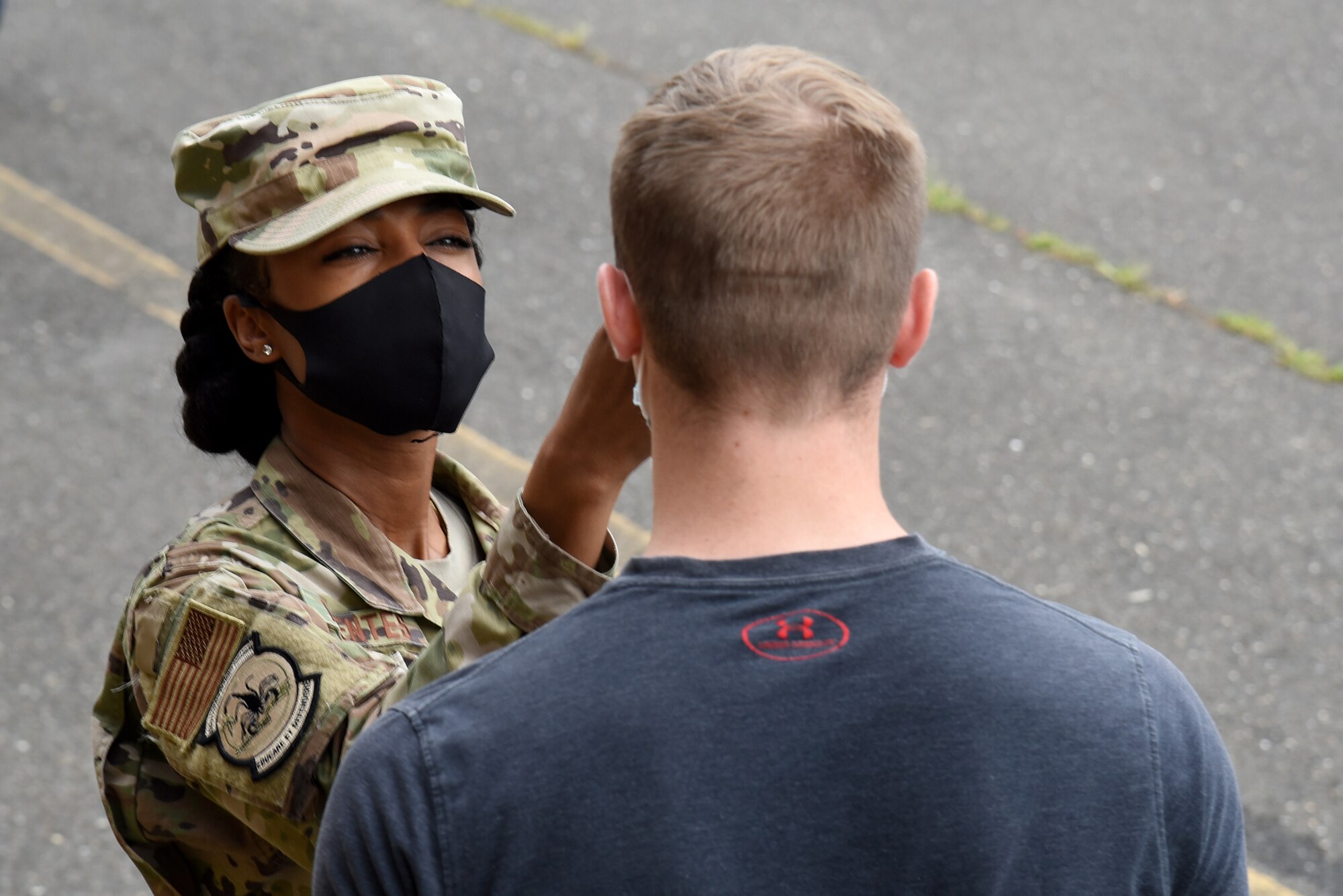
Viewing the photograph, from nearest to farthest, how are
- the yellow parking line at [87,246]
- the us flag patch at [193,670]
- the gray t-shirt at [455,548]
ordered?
the us flag patch at [193,670]
the gray t-shirt at [455,548]
the yellow parking line at [87,246]

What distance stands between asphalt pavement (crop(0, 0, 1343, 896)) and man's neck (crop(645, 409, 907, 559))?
2.99 m

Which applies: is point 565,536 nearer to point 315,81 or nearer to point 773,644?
point 773,644

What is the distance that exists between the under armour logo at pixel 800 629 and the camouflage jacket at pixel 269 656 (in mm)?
492

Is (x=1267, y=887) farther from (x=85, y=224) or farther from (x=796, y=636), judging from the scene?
(x=85, y=224)

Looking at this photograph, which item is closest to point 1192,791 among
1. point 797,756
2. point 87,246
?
point 797,756

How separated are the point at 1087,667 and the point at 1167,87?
689cm

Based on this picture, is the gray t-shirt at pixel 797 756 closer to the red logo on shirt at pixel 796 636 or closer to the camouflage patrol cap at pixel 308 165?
the red logo on shirt at pixel 796 636

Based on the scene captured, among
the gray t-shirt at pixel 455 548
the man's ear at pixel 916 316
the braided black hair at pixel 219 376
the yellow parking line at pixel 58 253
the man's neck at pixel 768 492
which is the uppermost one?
the man's ear at pixel 916 316

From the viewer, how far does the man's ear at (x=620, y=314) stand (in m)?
1.35

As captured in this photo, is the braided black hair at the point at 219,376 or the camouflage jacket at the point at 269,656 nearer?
the camouflage jacket at the point at 269,656

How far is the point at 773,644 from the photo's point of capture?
1174 mm

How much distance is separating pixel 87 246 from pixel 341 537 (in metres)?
4.60

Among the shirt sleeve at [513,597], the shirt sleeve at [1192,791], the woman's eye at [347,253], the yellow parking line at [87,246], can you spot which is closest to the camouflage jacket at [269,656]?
the shirt sleeve at [513,597]

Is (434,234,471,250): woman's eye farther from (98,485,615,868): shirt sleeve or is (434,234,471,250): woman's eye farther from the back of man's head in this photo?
the back of man's head
